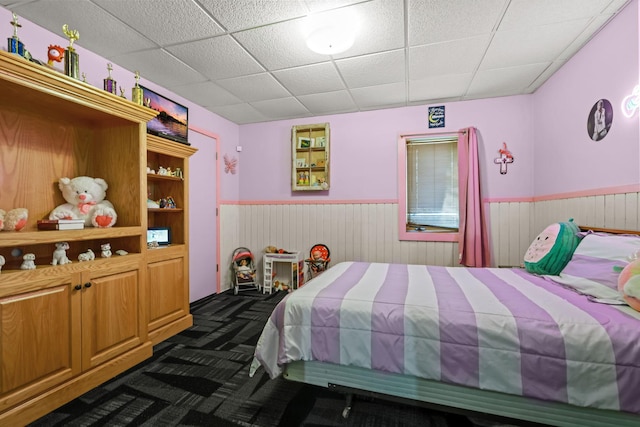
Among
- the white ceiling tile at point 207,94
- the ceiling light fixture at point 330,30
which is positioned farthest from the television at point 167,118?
the ceiling light fixture at point 330,30

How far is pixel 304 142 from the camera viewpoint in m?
4.06

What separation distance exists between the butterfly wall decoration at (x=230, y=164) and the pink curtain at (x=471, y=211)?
317cm

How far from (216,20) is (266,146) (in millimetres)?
2278

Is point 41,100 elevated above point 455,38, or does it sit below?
below

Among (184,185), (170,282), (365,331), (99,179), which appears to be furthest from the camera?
(184,185)

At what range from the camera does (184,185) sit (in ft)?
9.26

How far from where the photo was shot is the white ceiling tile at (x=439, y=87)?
9.50 ft

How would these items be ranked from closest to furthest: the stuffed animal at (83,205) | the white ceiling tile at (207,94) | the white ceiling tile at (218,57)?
the stuffed animal at (83,205) < the white ceiling tile at (218,57) < the white ceiling tile at (207,94)

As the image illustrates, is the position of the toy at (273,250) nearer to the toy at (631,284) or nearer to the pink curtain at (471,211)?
the pink curtain at (471,211)

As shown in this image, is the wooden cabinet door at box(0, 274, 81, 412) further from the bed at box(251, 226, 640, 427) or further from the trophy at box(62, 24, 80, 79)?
the trophy at box(62, 24, 80, 79)

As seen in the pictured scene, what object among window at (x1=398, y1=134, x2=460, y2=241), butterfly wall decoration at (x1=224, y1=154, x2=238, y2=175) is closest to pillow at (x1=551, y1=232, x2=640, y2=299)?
window at (x1=398, y1=134, x2=460, y2=241)

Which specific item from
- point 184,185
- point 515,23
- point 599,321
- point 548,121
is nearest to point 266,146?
point 184,185

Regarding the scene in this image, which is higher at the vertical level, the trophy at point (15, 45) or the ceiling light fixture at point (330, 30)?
the ceiling light fixture at point (330, 30)

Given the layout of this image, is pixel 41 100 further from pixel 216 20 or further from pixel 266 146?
pixel 266 146
